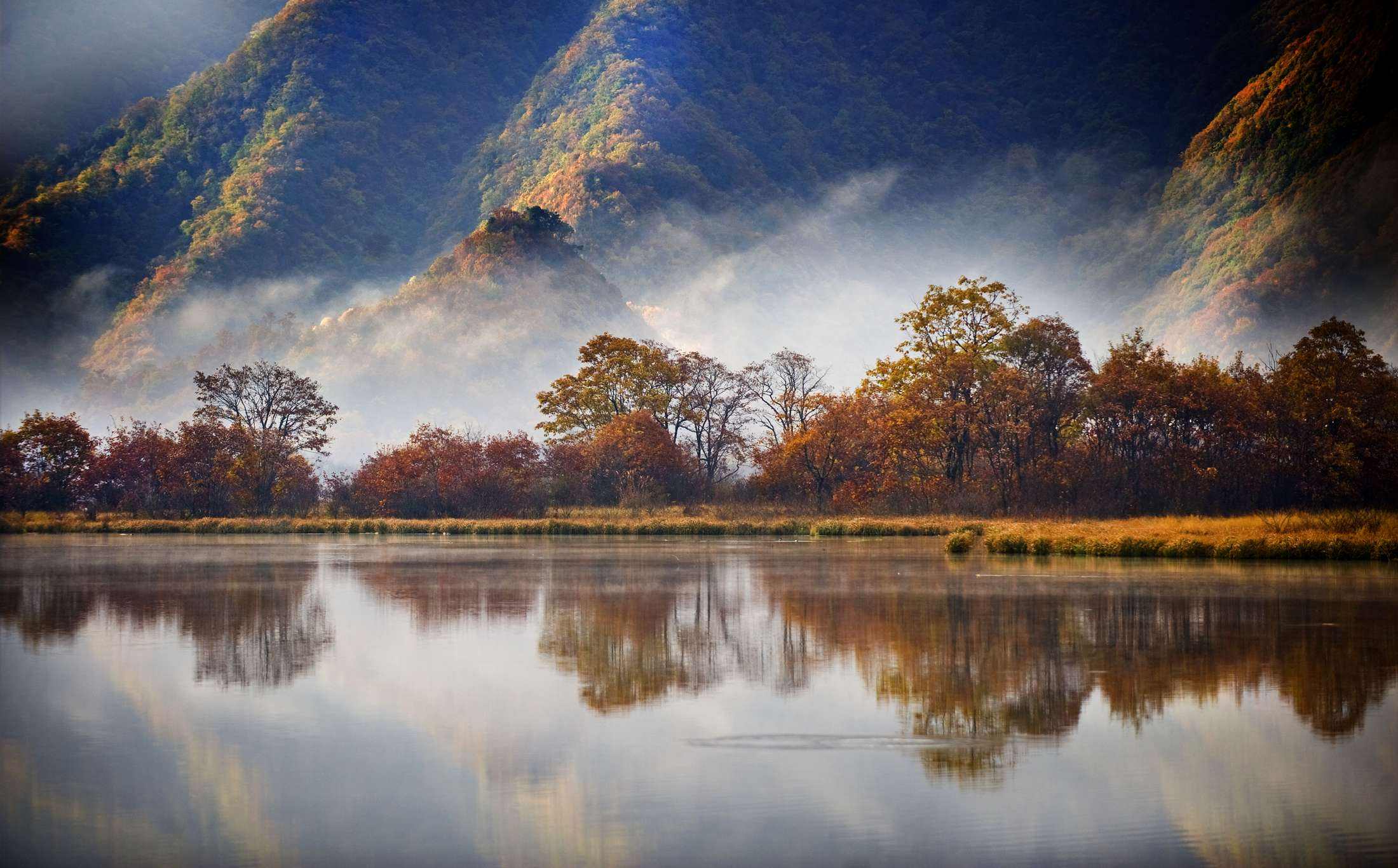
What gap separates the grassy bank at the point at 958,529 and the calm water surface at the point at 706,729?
9.89 meters

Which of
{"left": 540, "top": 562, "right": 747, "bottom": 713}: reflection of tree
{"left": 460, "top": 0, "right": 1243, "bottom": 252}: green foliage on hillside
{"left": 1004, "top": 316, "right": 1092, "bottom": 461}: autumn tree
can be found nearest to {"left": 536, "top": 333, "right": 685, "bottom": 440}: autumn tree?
{"left": 1004, "top": 316, "right": 1092, "bottom": 461}: autumn tree

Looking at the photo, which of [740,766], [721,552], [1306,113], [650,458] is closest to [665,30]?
[1306,113]

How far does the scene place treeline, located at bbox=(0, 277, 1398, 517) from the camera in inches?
1935

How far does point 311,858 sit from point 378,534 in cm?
5062

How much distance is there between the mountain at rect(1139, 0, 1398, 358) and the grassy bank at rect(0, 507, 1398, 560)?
7469 cm

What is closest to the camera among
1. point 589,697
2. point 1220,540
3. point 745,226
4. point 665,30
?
point 589,697

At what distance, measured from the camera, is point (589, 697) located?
13.8 meters

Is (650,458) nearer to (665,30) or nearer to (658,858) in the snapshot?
(658,858)

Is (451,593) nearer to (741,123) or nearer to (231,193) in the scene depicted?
(231,193)

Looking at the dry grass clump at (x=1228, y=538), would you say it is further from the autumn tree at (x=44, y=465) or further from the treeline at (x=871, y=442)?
the autumn tree at (x=44, y=465)

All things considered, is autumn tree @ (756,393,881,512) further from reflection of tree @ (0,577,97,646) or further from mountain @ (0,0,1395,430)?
mountain @ (0,0,1395,430)

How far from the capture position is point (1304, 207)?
4838 inches

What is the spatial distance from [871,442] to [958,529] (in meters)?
13.8

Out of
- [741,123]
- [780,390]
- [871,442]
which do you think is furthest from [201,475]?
[741,123]
